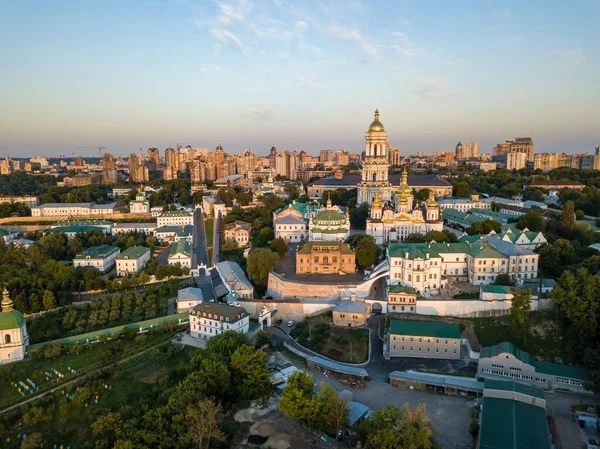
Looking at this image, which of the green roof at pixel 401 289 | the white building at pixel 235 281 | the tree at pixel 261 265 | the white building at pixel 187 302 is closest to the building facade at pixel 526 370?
the green roof at pixel 401 289

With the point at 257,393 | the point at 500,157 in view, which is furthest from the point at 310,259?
the point at 500,157

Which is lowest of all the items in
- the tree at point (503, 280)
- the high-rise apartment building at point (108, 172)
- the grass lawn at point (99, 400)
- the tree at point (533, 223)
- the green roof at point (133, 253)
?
the grass lawn at point (99, 400)

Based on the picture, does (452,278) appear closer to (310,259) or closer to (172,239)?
(310,259)

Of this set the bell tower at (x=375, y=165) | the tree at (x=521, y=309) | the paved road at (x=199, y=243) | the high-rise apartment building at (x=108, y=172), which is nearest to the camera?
the tree at (x=521, y=309)

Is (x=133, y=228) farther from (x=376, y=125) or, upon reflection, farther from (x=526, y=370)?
(x=526, y=370)

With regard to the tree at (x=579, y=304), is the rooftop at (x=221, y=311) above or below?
below

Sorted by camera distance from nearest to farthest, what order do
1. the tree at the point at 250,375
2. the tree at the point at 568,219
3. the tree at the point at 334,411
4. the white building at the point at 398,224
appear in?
the tree at the point at 334,411
the tree at the point at 250,375
the tree at the point at 568,219
the white building at the point at 398,224

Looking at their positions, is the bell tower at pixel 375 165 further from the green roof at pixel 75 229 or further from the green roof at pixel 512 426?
the green roof at pixel 512 426
